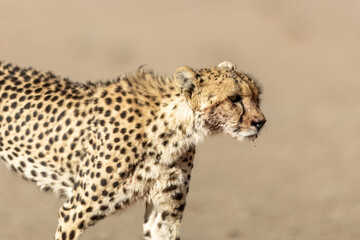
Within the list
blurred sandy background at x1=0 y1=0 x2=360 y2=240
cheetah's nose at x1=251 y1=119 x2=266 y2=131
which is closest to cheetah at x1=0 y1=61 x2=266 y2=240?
cheetah's nose at x1=251 y1=119 x2=266 y2=131

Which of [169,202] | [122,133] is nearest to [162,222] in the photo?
[169,202]

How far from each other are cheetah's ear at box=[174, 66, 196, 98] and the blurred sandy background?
6.96ft

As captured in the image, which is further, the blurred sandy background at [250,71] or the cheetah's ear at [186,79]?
the blurred sandy background at [250,71]

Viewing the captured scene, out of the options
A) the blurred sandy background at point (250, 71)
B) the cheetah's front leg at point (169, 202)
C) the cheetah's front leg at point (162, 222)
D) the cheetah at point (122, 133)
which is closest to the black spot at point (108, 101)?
the cheetah at point (122, 133)

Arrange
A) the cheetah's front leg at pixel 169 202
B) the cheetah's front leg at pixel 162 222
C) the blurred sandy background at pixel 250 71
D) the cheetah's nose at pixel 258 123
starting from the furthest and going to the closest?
the blurred sandy background at pixel 250 71, the cheetah's front leg at pixel 162 222, the cheetah's front leg at pixel 169 202, the cheetah's nose at pixel 258 123

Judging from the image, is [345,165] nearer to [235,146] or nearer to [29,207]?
[235,146]

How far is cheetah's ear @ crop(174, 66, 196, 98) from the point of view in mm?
4273

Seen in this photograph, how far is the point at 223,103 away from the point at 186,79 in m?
0.19

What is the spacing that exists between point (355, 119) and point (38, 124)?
14.0ft

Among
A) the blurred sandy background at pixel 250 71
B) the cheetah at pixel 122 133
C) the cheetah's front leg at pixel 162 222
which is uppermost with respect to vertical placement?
the blurred sandy background at pixel 250 71

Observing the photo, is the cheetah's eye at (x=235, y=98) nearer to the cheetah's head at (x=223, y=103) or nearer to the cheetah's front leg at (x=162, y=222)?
the cheetah's head at (x=223, y=103)

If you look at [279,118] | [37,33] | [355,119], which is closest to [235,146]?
[279,118]

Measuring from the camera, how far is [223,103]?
13.9 feet

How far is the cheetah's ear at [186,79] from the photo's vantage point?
4.27 m
